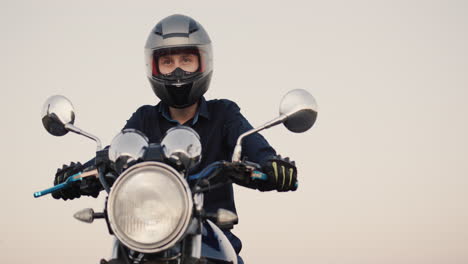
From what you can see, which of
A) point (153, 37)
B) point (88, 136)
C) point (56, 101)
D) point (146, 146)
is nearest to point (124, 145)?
point (146, 146)

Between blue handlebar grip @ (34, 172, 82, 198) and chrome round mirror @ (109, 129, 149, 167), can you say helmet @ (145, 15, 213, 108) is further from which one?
chrome round mirror @ (109, 129, 149, 167)

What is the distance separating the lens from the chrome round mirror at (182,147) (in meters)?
3.80

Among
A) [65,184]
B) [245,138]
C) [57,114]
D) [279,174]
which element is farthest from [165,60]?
[279,174]

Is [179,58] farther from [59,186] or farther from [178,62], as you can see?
[59,186]

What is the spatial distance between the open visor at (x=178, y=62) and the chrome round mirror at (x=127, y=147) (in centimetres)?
219

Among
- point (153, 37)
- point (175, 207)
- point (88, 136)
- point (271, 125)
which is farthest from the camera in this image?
point (153, 37)

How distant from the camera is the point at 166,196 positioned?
3.58 meters

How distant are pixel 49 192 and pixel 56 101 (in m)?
0.60

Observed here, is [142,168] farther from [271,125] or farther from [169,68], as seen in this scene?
[169,68]

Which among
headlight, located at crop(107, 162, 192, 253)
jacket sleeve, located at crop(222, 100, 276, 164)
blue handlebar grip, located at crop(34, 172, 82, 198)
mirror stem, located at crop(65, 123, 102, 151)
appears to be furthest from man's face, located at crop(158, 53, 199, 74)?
headlight, located at crop(107, 162, 192, 253)

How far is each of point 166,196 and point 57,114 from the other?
5.53 ft

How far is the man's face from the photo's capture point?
6.22 metres

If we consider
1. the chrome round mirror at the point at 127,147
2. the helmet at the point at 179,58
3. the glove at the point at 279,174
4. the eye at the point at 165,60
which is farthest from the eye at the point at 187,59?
the chrome round mirror at the point at 127,147

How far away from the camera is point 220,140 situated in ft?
20.5
